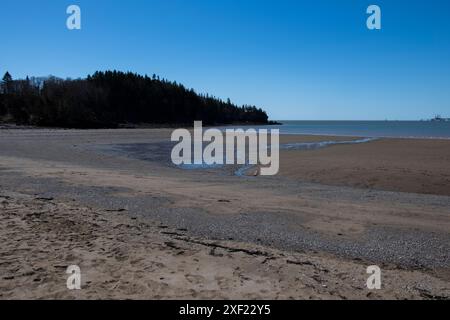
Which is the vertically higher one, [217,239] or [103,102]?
[103,102]

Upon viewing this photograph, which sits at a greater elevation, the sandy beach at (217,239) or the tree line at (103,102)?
the tree line at (103,102)

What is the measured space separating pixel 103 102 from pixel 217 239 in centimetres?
10548

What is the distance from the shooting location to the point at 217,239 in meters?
7.73

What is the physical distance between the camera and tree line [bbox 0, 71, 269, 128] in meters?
83.6

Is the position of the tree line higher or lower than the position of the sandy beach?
higher

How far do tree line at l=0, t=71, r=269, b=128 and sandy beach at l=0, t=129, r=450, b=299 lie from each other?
74420 millimetres

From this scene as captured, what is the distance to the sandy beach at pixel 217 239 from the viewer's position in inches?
205

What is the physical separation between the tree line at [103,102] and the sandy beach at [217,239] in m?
74.4

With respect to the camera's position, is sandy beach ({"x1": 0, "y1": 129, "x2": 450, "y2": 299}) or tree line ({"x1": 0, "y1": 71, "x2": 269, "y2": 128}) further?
tree line ({"x1": 0, "y1": 71, "x2": 269, "y2": 128})

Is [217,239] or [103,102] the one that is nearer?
[217,239]

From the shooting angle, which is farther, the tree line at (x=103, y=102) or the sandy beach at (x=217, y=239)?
the tree line at (x=103, y=102)
